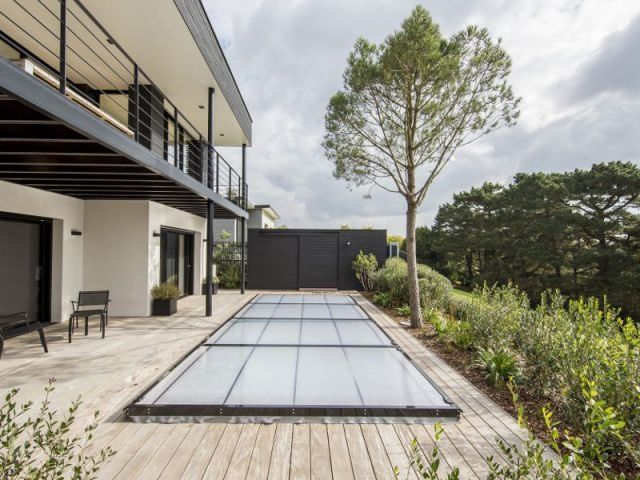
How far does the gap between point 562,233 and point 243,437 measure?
21602 mm

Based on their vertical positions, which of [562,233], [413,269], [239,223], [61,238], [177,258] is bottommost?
[413,269]

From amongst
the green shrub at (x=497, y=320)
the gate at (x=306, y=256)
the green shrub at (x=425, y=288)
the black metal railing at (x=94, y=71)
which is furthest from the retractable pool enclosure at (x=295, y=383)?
the gate at (x=306, y=256)

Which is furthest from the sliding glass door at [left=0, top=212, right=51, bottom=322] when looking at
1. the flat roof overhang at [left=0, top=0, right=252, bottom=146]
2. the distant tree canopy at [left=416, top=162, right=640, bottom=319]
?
the distant tree canopy at [left=416, top=162, right=640, bottom=319]

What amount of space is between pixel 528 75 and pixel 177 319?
8569mm

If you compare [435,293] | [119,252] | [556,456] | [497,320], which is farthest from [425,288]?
[119,252]

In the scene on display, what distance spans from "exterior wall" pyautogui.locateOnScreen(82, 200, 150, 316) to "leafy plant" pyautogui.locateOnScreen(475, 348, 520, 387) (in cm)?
666

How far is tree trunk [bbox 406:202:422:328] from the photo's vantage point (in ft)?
23.4

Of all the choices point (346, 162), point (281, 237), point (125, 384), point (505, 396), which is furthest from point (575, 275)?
point (125, 384)

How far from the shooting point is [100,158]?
4680 millimetres

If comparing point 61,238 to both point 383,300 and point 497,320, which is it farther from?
point 497,320

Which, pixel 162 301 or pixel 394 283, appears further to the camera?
pixel 394 283

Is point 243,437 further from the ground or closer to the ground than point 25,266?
closer to the ground

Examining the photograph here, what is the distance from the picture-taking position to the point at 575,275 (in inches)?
779

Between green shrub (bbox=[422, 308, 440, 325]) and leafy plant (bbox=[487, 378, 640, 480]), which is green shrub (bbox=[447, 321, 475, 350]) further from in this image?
leafy plant (bbox=[487, 378, 640, 480])
